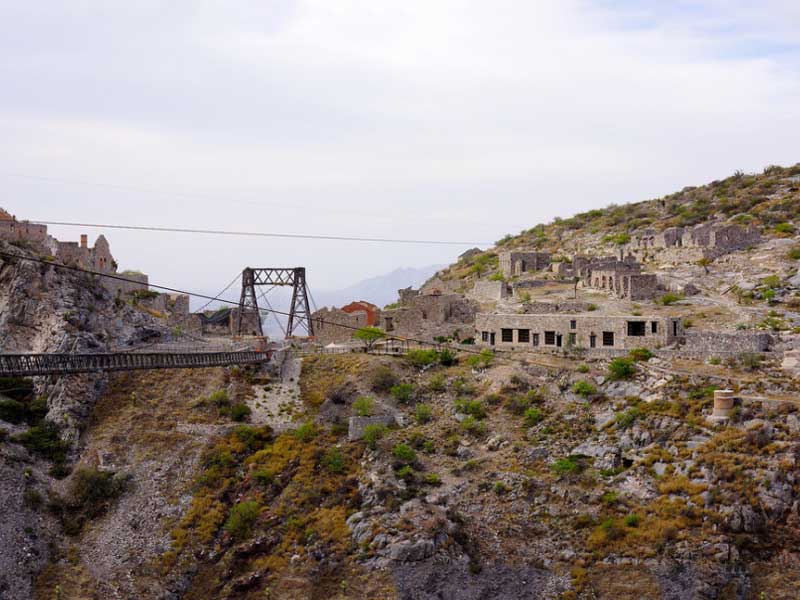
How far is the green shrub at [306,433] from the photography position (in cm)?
3431

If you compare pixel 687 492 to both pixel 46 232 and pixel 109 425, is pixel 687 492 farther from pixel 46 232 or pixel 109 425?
pixel 46 232

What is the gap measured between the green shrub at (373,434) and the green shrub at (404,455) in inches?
46.7

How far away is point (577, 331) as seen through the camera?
126ft

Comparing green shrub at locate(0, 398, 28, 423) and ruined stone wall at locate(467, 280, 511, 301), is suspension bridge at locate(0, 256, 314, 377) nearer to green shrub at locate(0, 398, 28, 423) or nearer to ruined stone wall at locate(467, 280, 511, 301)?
green shrub at locate(0, 398, 28, 423)

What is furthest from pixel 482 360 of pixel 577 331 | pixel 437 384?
pixel 577 331

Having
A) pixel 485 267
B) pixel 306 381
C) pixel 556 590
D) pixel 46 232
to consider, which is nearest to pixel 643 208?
pixel 485 267

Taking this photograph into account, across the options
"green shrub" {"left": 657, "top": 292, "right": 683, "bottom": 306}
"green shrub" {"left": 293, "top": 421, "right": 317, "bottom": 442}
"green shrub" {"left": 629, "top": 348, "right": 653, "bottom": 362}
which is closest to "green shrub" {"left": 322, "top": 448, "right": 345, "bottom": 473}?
"green shrub" {"left": 293, "top": 421, "right": 317, "bottom": 442}

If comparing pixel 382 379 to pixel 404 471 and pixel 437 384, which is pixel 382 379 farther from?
pixel 404 471

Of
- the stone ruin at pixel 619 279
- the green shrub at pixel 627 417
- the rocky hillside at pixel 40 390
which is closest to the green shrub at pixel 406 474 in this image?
the green shrub at pixel 627 417

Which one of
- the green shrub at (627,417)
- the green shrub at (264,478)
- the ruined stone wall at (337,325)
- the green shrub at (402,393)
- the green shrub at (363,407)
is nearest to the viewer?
the green shrub at (627,417)

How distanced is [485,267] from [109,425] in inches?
1312

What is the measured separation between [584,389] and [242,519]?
1345 centimetres

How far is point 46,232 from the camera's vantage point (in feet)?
147

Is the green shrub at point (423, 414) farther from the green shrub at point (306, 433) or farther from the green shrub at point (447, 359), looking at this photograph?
the green shrub at point (447, 359)
